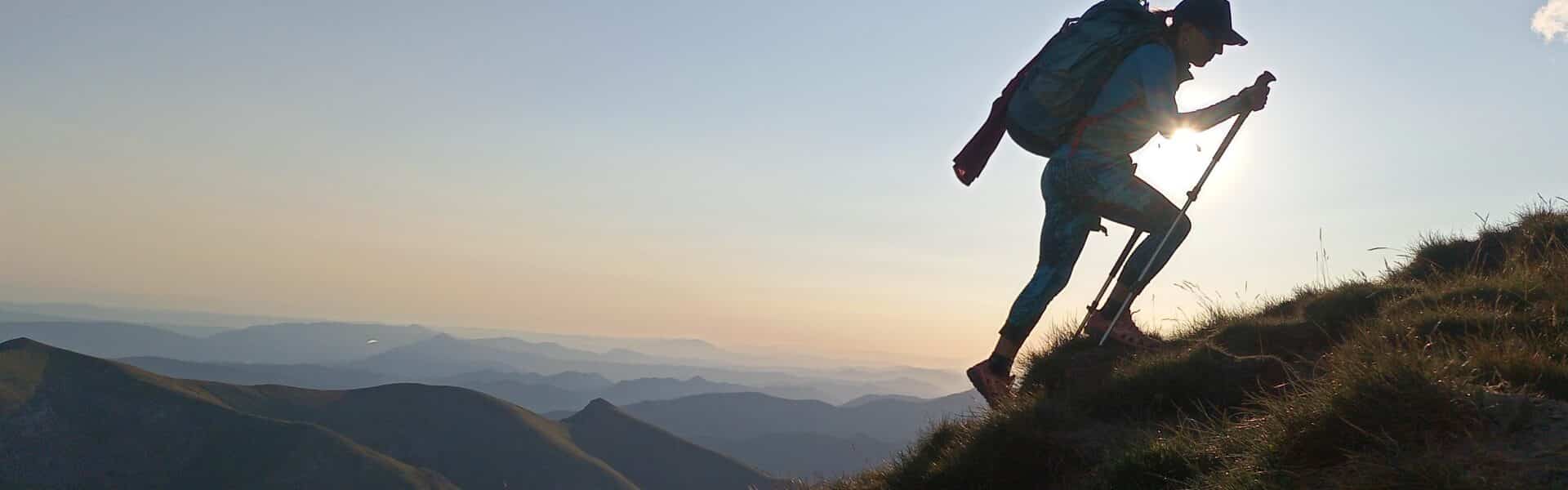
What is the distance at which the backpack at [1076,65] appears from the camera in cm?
690

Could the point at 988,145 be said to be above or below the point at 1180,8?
below

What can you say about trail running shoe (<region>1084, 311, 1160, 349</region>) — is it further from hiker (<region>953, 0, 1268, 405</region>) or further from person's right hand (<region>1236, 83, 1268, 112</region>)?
person's right hand (<region>1236, 83, 1268, 112</region>)

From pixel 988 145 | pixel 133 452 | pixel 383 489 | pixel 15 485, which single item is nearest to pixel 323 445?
pixel 383 489

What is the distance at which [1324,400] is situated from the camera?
350 cm

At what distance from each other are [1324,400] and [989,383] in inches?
159

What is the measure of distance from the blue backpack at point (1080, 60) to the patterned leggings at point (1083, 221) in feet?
1.25

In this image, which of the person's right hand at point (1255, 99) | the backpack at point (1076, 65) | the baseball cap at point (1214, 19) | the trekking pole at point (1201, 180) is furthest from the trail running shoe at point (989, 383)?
the baseball cap at point (1214, 19)

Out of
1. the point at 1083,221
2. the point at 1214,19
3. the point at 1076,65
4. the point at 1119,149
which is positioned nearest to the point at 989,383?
the point at 1083,221

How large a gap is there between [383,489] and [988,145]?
202707 millimetres

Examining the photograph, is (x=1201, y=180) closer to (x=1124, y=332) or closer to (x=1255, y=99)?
(x=1255, y=99)

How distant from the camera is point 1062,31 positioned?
7188 mm

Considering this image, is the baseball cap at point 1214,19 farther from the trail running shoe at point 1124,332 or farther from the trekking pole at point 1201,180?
the trail running shoe at point 1124,332

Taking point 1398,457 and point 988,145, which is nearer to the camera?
point 1398,457

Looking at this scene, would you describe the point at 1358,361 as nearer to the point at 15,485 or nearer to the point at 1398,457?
the point at 1398,457
